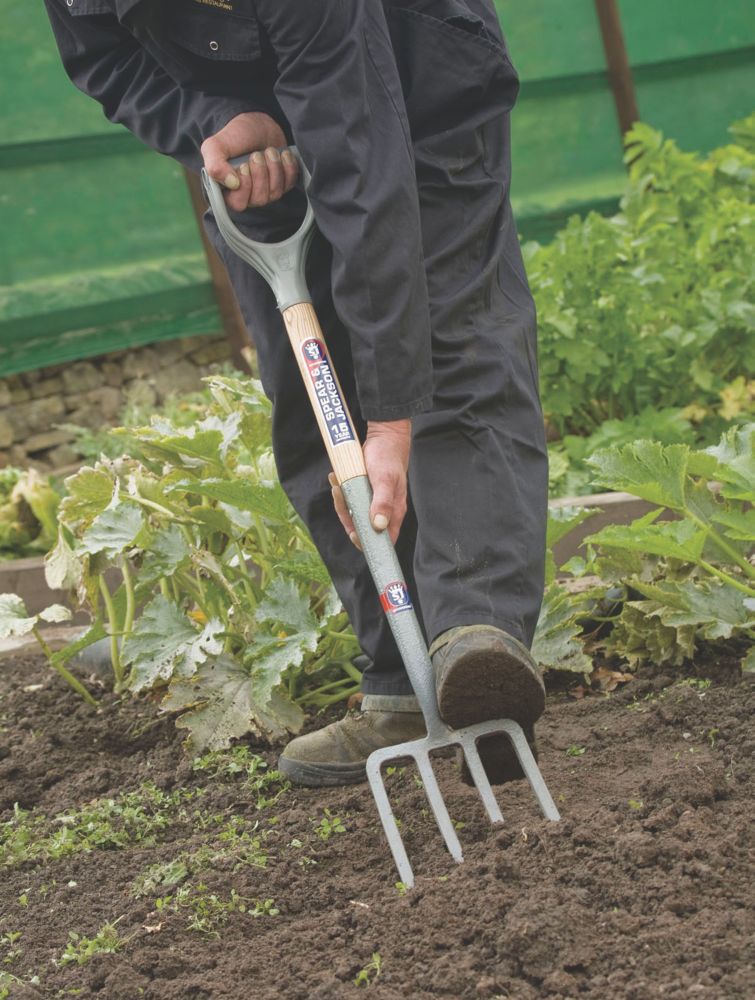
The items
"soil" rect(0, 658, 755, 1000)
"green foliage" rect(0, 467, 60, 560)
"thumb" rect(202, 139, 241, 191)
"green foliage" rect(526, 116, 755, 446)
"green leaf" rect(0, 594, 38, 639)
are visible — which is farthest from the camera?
"green foliage" rect(0, 467, 60, 560)

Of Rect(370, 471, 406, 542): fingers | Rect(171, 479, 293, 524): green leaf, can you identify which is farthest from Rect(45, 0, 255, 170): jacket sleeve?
Rect(370, 471, 406, 542): fingers

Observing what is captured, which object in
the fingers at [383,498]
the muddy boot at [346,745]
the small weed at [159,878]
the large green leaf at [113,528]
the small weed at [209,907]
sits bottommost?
the muddy boot at [346,745]

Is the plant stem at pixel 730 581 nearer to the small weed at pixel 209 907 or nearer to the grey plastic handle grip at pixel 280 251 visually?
the grey plastic handle grip at pixel 280 251

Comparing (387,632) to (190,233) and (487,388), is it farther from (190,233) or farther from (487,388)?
(190,233)

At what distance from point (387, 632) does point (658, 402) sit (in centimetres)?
231

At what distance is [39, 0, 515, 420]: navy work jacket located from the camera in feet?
6.14

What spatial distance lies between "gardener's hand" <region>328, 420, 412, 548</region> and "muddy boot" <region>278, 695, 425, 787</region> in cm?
60

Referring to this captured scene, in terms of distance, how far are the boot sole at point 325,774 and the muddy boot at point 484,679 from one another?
0.45 meters

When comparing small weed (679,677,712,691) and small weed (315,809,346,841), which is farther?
small weed (679,677,712,691)

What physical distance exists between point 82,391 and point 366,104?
414 cm

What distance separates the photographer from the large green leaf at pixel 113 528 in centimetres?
274

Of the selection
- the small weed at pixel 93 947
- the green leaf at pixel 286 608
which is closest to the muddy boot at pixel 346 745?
the green leaf at pixel 286 608

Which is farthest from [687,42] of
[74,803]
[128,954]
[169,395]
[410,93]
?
[128,954]

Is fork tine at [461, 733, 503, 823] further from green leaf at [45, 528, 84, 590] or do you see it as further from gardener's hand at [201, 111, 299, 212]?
green leaf at [45, 528, 84, 590]
